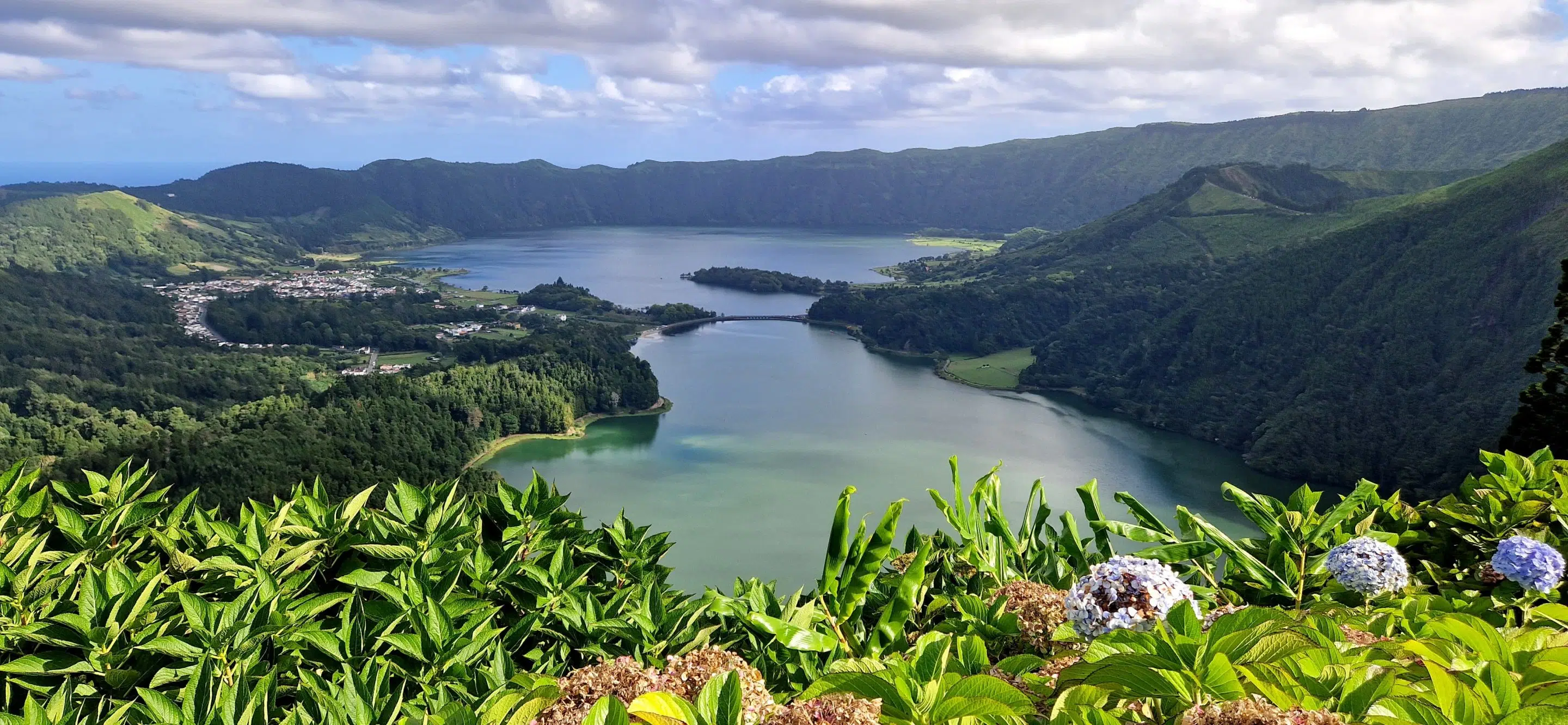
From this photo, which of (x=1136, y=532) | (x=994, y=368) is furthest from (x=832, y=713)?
(x=994, y=368)

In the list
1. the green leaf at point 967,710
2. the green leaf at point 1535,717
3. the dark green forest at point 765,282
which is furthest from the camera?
the dark green forest at point 765,282

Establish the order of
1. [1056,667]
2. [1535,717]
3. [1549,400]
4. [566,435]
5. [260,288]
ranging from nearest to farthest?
1. [1535,717]
2. [1056,667]
3. [1549,400]
4. [566,435]
5. [260,288]

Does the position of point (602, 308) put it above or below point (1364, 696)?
below

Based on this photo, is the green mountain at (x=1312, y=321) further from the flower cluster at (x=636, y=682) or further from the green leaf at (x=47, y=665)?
the green leaf at (x=47, y=665)

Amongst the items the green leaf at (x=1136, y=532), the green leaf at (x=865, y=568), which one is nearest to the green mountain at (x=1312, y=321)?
the green leaf at (x=1136, y=532)

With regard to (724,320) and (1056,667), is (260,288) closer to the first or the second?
(724,320)

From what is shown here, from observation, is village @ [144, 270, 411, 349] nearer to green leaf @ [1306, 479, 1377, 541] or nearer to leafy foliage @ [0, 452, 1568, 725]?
leafy foliage @ [0, 452, 1568, 725]
